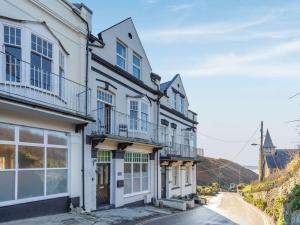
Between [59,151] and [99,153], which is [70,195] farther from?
[99,153]

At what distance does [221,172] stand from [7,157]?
6945 centimetres

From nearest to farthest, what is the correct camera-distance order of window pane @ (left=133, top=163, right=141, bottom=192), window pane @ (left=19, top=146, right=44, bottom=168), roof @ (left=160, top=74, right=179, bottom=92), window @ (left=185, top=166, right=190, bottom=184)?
window pane @ (left=19, top=146, right=44, bottom=168), window pane @ (left=133, top=163, right=141, bottom=192), roof @ (left=160, top=74, right=179, bottom=92), window @ (left=185, top=166, right=190, bottom=184)

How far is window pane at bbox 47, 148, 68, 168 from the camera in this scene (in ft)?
48.5

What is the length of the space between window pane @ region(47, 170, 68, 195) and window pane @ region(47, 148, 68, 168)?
0.25m

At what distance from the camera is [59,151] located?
1543 centimetres

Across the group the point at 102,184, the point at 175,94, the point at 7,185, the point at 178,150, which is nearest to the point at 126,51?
the point at 102,184

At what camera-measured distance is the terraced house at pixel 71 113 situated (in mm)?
12703

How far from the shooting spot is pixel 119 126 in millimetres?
20688

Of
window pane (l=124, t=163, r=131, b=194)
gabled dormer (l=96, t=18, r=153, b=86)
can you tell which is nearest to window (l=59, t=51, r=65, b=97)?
gabled dormer (l=96, t=18, r=153, b=86)

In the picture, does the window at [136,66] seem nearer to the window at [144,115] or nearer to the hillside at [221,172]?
the window at [144,115]

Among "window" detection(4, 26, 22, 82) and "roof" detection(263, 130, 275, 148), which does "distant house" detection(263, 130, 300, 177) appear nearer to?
"roof" detection(263, 130, 275, 148)

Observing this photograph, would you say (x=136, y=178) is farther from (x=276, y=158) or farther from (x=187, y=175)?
(x=276, y=158)

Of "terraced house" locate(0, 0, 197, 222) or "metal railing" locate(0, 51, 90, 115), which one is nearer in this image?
"metal railing" locate(0, 51, 90, 115)

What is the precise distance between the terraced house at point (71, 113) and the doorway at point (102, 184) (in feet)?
0.17
